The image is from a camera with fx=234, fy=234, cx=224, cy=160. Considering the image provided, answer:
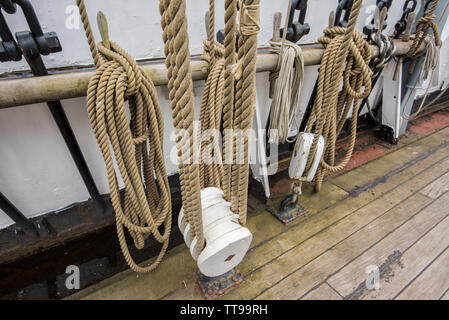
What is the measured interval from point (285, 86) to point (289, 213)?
879mm

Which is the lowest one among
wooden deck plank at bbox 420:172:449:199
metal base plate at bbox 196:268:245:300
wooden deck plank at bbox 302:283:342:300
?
wooden deck plank at bbox 420:172:449:199

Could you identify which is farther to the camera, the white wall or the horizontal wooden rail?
the white wall

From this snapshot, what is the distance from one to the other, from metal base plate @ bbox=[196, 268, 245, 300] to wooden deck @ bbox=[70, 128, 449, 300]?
29 millimetres

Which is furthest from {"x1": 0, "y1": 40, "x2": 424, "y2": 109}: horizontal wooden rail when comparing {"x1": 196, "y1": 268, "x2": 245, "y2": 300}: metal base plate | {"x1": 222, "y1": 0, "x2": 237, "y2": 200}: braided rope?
{"x1": 196, "y1": 268, "x2": 245, "y2": 300}: metal base plate

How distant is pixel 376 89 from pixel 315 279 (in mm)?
2450

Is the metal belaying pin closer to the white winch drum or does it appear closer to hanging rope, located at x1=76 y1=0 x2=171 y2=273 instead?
hanging rope, located at x1=76 y1=0 x2=171 y2=273

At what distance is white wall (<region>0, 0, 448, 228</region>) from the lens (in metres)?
1.09

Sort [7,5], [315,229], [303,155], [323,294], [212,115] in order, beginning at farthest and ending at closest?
[315,229] → [303,155] → [323,294] → [212,115] → [7,5]

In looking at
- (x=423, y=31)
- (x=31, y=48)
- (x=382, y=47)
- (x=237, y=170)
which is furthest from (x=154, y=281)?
(x=423, y=31)

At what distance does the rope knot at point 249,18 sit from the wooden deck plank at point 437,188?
209 cm

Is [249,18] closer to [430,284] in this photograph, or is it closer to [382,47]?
[382,47]

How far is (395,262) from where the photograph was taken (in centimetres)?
136

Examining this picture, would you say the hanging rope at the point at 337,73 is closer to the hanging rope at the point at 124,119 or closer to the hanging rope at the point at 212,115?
the hanging rope at the point at 212,115

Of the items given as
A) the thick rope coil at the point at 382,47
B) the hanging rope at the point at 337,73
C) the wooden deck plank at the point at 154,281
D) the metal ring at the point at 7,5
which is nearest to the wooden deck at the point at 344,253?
the wooden deck plank at the point at 154,281
